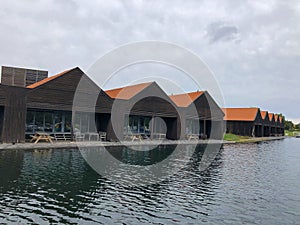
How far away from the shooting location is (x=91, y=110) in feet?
73.9

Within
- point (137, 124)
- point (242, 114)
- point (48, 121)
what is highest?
point (242, 114)

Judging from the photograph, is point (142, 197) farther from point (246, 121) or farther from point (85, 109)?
point (246, 121)

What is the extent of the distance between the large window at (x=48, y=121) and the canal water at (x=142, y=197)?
845 centimetres

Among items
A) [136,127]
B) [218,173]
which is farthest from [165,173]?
[136,127]

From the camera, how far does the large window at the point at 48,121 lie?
21.5 metres

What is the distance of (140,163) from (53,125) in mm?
10599

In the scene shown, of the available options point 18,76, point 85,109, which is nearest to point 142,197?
point 85,109

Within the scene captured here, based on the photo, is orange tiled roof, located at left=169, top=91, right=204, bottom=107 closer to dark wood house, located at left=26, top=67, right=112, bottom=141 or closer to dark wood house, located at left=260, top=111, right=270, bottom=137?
dark wood house, located at left=26, top=67, right=112, bottom=141

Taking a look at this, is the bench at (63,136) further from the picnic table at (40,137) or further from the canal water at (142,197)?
the canal water at (142,197)

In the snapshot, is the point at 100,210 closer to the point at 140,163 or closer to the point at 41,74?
the point at 140,163

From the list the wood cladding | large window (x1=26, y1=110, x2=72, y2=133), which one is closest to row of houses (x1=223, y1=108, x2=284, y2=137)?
the wood cladding

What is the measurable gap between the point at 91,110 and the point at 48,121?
11.1ft

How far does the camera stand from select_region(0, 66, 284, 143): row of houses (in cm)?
1936

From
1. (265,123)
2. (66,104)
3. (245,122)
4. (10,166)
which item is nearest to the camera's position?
(10,166)
